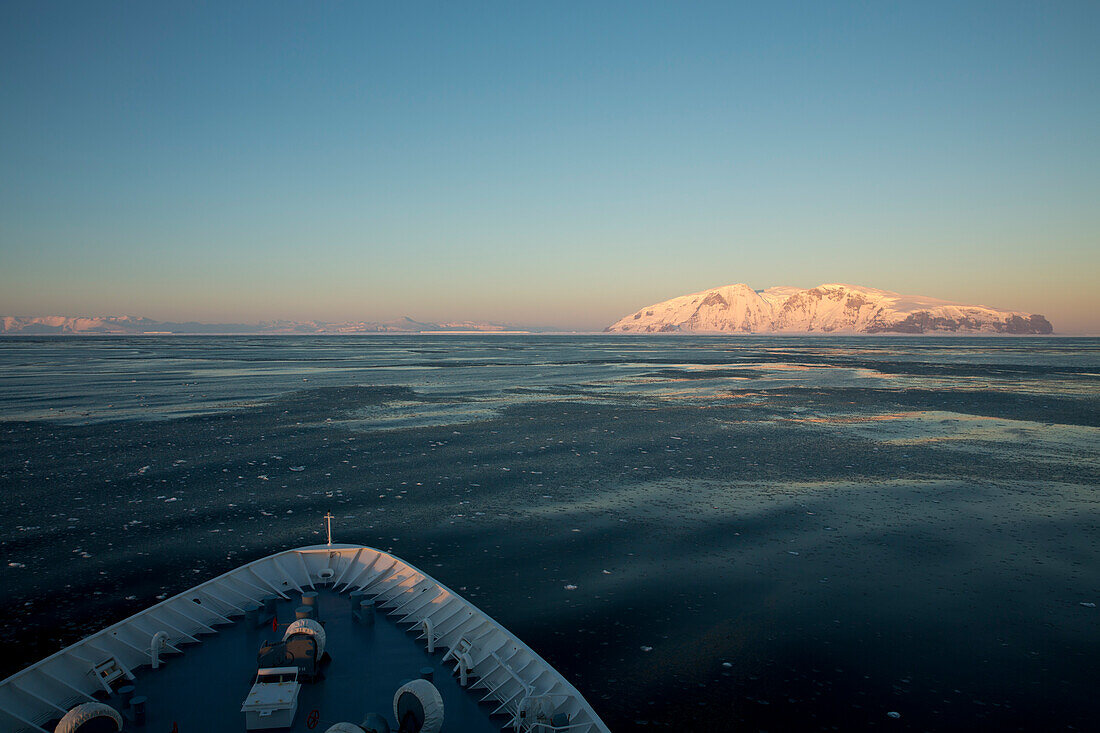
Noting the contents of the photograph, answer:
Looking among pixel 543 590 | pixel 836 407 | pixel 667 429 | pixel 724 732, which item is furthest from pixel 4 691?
pixel 836 407

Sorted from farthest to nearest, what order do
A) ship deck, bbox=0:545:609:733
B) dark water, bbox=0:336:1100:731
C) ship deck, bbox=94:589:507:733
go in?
dark water, bbox=0:336:1100:731 < ship deck, bbox=94:589:507:733 < ship deck, bbox=0:545:609:733

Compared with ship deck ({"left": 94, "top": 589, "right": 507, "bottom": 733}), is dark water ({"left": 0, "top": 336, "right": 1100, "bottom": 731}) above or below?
above

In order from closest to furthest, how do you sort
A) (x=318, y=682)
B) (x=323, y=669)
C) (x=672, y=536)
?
(x=318, y=682) → (x=323, y=669) → (x=672, y=536)

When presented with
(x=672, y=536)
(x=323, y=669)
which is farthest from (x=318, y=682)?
(x=672, y=536)

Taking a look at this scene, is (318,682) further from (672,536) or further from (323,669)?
(672,536)

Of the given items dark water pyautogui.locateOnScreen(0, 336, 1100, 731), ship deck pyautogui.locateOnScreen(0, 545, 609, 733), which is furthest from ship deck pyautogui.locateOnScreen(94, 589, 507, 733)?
dark water pyautogui.locateOnScreen(0, 336, 1100, 731)

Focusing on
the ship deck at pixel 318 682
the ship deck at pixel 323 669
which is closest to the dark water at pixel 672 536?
the ship deck at pixel 323 669

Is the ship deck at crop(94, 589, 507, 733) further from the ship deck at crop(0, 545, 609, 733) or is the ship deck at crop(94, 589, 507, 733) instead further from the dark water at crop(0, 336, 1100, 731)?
the dark water at crop(0, 336, 1100, 731)

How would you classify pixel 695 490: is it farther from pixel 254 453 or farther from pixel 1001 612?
pixel 254 453
